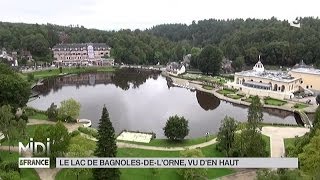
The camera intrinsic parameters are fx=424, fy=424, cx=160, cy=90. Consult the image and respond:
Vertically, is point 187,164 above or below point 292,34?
below

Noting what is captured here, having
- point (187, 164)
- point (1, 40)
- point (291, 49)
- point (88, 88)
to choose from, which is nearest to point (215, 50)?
point (291, 49)

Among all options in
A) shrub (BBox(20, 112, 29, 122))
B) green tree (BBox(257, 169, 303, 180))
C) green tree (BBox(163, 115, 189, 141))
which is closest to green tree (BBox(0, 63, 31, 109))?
shrub (BBox(20, 112, 29, 122))

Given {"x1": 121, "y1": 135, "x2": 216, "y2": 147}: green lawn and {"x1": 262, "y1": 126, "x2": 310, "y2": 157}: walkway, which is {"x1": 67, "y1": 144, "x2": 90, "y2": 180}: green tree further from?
{"x1": 262, "y1": 126, "x2": 310, "y2": 157}: walkway

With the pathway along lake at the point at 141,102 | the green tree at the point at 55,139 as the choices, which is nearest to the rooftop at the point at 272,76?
the pathway along lake at the point at 141,102

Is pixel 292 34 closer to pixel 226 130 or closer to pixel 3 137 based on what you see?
pixel 226 130

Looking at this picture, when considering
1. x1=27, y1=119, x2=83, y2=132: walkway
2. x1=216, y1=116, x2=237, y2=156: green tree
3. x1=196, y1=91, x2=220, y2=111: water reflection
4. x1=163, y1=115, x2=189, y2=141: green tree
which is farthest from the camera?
x1=196, y1=91, x2=220, y2=111: water reflection

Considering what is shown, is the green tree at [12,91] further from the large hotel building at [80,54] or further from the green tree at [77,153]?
the large hotel building at [80,54]

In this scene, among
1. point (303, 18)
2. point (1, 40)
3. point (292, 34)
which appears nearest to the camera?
point (292, 34)
